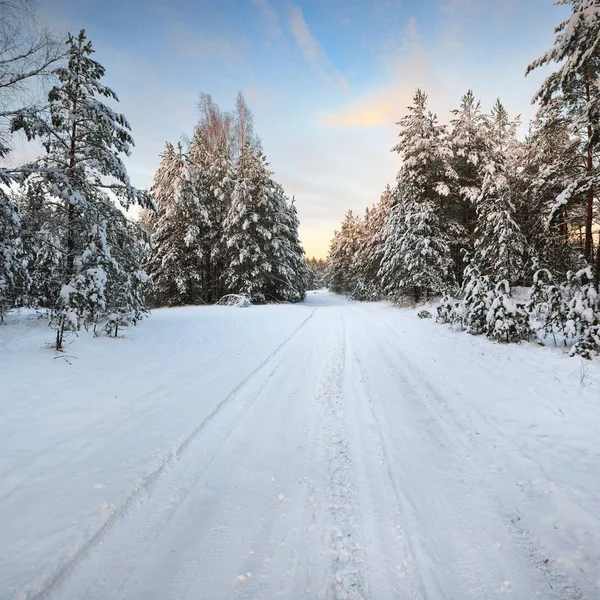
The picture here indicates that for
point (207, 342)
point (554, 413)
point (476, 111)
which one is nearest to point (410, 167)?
point (476, 111)

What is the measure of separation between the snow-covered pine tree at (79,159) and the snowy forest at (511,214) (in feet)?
33.8

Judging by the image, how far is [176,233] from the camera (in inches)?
833

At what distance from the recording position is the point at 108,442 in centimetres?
388

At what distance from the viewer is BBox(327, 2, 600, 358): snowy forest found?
24.4 ft

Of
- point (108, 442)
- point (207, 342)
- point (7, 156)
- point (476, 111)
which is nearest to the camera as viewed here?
point (108, 442)

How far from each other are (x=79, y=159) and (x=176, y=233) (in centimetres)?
1382

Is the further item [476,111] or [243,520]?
[476,111]

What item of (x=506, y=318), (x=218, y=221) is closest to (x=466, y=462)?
(x=506, y=318)

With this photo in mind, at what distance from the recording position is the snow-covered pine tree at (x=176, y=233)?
66.7ft

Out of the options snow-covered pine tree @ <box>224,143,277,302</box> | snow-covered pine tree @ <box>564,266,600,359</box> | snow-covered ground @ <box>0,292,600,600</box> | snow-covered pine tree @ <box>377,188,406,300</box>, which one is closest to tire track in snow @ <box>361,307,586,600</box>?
snow-covered ground @ <box>0,292,600,600</box>

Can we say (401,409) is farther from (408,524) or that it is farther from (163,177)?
(163,177)

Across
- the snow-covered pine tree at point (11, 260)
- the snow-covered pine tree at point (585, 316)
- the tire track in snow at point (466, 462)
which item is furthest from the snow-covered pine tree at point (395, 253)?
the snow-covered pine tree at point (11, 260)

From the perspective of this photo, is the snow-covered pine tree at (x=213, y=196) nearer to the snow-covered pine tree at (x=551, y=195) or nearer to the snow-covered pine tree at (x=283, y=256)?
the snow-covered pine tree at (x=283, y=256)

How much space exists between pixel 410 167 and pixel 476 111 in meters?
4.31
